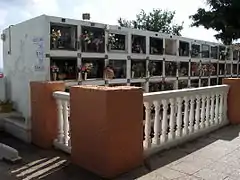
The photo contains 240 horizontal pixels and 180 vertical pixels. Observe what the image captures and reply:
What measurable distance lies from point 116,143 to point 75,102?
435 millimetres

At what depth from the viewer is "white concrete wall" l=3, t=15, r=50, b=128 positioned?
9.53 feet

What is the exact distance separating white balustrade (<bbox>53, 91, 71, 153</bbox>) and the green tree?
989 cm

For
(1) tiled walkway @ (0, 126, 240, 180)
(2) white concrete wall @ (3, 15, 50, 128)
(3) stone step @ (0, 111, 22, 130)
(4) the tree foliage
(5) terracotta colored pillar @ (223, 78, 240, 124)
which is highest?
(4) the tree foliage

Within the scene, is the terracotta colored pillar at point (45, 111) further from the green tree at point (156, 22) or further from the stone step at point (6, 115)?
the green tree at point (156, 22)

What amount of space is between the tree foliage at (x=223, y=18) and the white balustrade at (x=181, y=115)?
3.71 meters

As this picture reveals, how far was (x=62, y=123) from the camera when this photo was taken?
7.97ft

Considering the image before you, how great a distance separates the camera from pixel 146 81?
4.00 m

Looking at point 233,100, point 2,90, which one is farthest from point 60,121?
point 233,100

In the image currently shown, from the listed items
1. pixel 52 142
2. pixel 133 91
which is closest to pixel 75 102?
pixel 133 91

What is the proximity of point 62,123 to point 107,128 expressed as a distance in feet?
2.68

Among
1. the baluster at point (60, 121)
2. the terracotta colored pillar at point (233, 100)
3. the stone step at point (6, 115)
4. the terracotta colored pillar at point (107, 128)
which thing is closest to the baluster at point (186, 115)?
the terracotta colored pillar at point (107, 128)

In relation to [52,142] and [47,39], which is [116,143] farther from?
[47,39]

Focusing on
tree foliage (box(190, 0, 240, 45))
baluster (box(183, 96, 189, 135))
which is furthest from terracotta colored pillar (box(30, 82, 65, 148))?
tree foliage (box(190, 0, 240, 45))

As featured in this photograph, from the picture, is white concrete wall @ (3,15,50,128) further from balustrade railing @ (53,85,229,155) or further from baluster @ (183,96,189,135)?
baluster @ (183,96,189,135)
